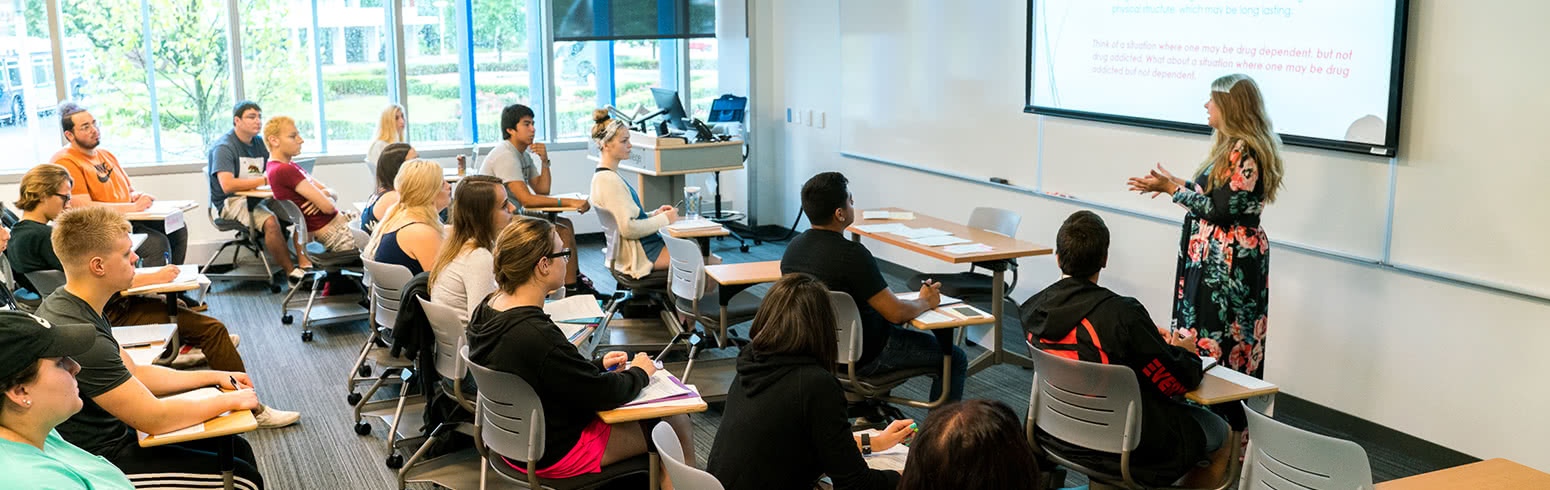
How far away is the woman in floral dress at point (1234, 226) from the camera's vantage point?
15.1 feet

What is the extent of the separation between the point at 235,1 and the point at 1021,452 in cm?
822

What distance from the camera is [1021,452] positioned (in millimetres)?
2086

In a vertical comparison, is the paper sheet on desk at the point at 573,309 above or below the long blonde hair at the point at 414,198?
below

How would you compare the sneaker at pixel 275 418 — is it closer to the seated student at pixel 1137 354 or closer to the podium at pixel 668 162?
the seated student at pixel 1137 354

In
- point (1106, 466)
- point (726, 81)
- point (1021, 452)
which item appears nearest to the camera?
point (1021, 452)

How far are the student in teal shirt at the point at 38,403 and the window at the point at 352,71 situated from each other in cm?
703

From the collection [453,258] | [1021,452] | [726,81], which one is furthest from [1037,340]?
[726,81]

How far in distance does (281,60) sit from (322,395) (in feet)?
13.9

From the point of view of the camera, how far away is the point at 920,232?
6004 millimetres

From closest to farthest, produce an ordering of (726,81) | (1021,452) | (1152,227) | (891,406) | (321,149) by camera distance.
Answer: (1021,452), (891,406), (1152,227), (321,149), (726,81)

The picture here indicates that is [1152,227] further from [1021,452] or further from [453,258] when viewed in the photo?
[1021,452]

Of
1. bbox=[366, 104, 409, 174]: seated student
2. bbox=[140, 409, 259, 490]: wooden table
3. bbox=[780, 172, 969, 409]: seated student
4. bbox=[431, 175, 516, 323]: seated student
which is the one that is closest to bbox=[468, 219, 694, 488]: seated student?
bbox=[140, 409, 259, 490]: wooden table

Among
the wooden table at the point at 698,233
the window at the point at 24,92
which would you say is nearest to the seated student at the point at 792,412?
the wooden table at the point at 698,233

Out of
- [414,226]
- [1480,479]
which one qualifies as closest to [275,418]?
[414,226]
